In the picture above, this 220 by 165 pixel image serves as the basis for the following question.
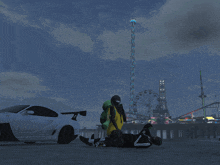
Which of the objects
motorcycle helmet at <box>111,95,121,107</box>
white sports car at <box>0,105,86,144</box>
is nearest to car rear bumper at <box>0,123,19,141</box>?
white sports car at <box>0,105,86,144</box>

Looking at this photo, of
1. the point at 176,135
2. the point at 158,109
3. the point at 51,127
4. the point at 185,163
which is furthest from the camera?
the point at 158,109

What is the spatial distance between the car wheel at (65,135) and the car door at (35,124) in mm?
363

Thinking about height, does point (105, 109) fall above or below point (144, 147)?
above

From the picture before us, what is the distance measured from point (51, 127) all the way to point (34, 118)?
655mm

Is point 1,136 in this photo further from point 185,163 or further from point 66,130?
point 185,163

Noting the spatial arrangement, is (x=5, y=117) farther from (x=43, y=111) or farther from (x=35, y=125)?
(x=43, y=111)

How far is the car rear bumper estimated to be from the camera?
24.1ft

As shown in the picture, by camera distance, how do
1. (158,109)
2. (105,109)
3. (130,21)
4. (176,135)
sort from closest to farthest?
1. (105,109)
2. (176,135)
3. (130,21)
4. (158,109)

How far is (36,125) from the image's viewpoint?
8344 mm

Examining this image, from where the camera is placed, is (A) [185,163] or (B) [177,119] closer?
(A) [185,163]

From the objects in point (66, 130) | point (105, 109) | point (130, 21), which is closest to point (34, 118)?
point (66, 130)

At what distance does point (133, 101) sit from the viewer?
100812mm

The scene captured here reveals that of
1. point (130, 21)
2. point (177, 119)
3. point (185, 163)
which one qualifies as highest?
point (130, 21)

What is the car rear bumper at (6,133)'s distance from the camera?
7.36 m
